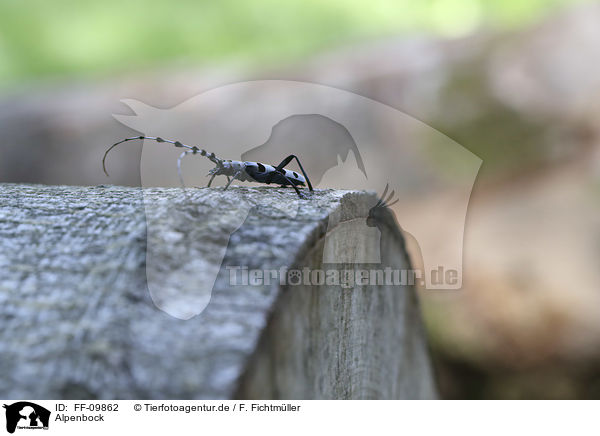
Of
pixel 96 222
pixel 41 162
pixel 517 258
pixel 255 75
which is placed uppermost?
pixel 255 75

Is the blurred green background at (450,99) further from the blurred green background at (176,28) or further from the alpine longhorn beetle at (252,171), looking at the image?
the alpine longhorn beetle at (252,171)

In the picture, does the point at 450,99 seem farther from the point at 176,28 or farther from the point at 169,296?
the point at 169,296

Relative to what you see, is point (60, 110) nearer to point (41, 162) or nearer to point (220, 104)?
point (41, 162)
